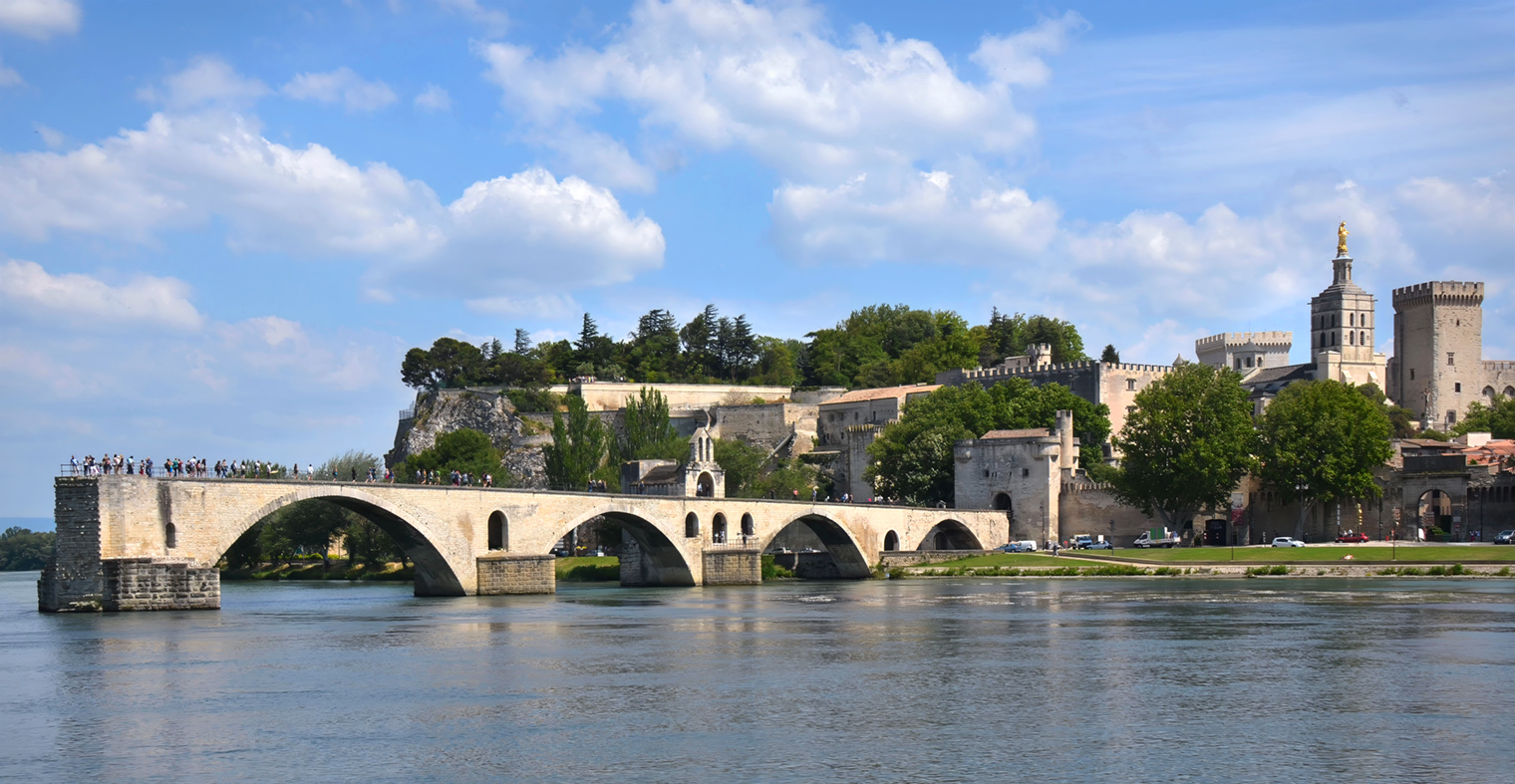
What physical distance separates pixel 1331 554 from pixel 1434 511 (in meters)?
14.2

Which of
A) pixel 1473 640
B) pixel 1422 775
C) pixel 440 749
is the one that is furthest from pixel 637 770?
pixel 1473 640

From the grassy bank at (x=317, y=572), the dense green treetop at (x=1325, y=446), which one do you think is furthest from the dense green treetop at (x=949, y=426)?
the grassy bank at (x=317, y=572)

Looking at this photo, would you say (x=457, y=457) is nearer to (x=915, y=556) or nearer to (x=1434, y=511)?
(x=915, y=556)

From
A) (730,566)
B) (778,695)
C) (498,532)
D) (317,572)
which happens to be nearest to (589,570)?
(730,566)

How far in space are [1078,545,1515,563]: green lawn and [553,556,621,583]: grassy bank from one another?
22303 mm

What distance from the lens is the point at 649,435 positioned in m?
87.8

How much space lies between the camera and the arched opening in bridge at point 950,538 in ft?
247

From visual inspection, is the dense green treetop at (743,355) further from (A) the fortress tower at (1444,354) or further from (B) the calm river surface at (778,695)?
(B) the calm river surface at (778,695)

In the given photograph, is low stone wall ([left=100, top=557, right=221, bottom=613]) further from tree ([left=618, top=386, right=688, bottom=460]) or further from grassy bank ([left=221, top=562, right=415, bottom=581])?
tree ([left=618, top=386, right=688, bottom=460])

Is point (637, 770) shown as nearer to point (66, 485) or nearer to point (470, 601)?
point (66, 485)

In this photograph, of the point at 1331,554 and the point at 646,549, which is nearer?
the point at 1331,554

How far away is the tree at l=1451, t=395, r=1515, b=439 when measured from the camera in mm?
87812

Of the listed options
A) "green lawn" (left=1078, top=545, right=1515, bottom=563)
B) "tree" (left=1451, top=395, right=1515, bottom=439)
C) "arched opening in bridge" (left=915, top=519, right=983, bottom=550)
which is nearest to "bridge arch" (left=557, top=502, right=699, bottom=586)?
"arched opening in bridge" (left=915, top=519, right=983, bottom=550)

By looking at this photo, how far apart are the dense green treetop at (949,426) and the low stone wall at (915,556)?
8.02 m
